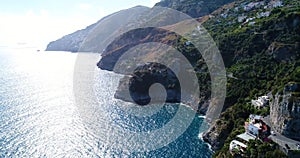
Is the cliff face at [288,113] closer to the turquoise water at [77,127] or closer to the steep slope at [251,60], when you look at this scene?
the steep slope at [251,60]

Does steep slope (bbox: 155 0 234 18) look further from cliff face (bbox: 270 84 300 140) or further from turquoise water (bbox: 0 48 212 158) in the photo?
cliff face (bbox: 270 84 300 140)

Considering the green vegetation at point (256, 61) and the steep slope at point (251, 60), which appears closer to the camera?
the steep slope at point (251, 60)

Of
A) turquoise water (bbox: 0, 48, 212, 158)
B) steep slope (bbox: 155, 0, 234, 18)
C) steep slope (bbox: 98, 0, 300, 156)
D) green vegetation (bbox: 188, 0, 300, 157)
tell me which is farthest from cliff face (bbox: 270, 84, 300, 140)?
steep slope (bbox: 155, 0, 234, 18)

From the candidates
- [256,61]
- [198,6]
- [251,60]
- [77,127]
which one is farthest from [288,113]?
[198,6]

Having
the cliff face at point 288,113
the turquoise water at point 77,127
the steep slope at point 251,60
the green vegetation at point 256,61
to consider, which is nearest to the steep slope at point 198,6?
the steep slope at point 251,60

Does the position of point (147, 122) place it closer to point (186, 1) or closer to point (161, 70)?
point (161, 70)

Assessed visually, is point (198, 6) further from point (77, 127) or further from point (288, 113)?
point (288, 113)

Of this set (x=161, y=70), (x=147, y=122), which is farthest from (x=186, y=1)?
(x=147, y=122)
